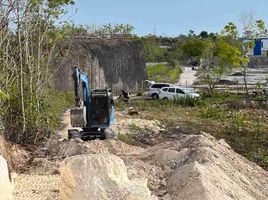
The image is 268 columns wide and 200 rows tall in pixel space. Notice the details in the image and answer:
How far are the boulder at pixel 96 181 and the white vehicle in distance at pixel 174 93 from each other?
24882mm

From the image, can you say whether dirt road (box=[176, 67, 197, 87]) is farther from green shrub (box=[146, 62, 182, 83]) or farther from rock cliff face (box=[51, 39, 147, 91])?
rock cliff face (box=[51, 39, 147, 91])

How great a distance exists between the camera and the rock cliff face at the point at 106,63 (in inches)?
1358

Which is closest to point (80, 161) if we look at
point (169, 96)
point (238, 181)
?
point (238, 181)

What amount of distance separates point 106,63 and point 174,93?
8689 mm

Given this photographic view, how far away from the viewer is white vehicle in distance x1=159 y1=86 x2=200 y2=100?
1373 inches

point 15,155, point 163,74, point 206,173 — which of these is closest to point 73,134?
point 15,155

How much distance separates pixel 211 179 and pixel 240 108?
66.9 ft

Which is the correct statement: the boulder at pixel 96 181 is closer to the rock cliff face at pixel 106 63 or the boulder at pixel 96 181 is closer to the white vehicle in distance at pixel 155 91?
the rock cliff face at pixel 106 63

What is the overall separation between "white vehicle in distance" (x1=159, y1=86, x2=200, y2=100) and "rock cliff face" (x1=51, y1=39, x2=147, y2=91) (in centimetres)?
511

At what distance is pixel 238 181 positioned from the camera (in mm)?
12453

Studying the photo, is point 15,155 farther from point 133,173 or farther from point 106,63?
point 106,63

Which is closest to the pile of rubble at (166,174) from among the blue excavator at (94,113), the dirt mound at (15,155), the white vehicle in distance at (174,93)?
the blue excavator at (94,113)

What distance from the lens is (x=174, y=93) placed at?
35.6m

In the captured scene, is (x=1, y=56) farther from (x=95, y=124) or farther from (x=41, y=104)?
(x=95, y=124)
